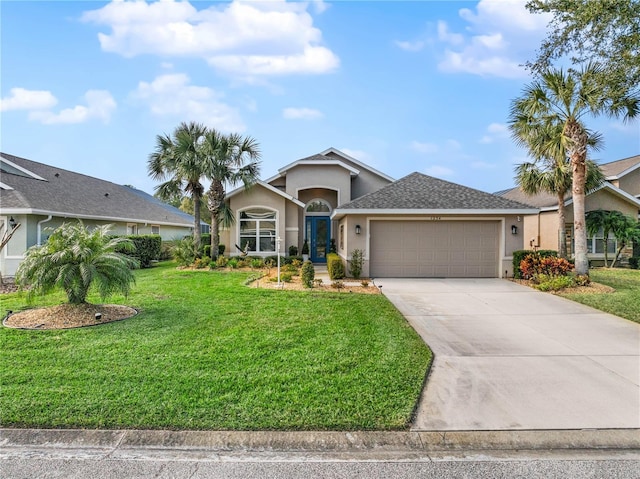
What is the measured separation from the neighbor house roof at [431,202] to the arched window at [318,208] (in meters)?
5.32

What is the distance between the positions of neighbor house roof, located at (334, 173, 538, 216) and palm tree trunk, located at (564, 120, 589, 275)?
1471 mm

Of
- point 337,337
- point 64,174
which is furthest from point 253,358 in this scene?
point 64,174

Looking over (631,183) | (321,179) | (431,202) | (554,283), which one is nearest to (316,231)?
(321,179)

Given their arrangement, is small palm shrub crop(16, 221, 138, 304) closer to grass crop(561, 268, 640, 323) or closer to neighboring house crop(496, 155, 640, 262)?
grass crop(561, 268, 640, 323)

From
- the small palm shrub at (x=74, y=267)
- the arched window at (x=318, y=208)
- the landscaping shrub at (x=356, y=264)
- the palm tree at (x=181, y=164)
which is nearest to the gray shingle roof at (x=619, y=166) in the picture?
the arched window at (x=318, y=208)

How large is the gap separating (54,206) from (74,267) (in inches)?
396

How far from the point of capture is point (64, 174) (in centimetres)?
1911

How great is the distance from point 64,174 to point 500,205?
22164mm

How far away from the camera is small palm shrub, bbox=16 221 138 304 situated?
6355 mm

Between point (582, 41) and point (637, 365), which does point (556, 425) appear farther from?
point (582, 41)

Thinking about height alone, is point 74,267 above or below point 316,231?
below

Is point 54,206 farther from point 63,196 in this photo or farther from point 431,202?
point 431,202

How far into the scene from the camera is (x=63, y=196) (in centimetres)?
1582

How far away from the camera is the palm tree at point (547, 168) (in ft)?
44.9
